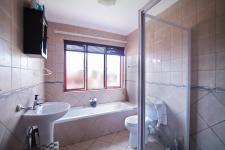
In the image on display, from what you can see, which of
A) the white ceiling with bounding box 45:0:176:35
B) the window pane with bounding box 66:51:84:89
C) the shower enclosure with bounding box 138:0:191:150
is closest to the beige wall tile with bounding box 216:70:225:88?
the shower enclosure with bounding box 138:0:191:150

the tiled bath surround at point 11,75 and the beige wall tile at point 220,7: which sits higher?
the beige wall tile at point 220,7

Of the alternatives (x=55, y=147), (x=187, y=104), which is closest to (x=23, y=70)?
(x=55, y=147)

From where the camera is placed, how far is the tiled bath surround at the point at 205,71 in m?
1.49

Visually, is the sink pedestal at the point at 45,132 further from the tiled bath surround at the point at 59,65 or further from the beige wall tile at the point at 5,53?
the tiled bath surround at the point at 59,65

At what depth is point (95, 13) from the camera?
246 cm

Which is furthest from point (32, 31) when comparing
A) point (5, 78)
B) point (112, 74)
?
point (112, 74)

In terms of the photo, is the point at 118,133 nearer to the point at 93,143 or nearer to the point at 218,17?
the point at 93,143

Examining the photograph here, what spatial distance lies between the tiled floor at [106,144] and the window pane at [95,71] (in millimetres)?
1349

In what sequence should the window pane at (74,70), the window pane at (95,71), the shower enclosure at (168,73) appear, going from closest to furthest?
1. the shower enclosure at (168,73)
2. the window pane at (74,70)
3. the window pane at (95,71)

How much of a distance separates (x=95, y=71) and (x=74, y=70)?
22.3 inches

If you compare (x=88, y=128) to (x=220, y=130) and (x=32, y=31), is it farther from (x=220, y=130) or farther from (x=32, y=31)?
(x=220, y=130)

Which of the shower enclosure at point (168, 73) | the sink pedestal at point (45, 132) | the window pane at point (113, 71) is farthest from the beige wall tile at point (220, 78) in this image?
the window pane at point (113, 71)

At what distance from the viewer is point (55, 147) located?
1650 mm

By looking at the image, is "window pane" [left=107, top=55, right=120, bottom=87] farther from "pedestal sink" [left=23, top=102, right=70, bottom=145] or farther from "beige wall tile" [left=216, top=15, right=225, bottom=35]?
"beige wall tile" [left=216, top=15, right=225, bottom=35]
